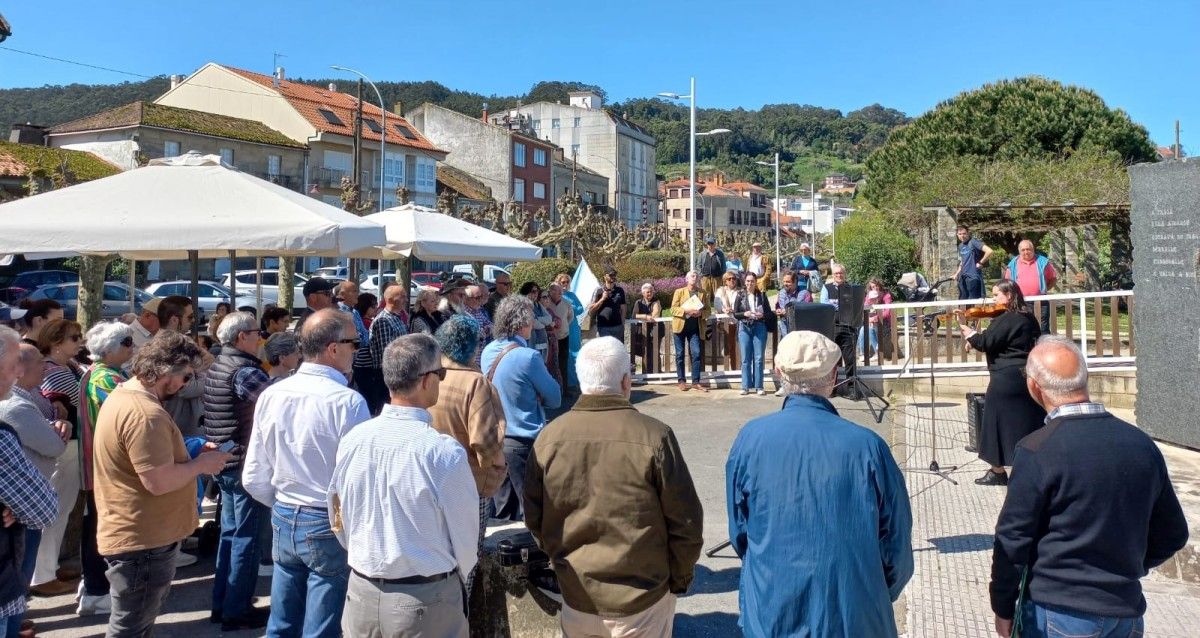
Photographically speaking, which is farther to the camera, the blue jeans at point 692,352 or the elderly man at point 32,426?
the blue jeans at point 692,352

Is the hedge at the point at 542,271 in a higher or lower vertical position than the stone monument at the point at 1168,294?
higher

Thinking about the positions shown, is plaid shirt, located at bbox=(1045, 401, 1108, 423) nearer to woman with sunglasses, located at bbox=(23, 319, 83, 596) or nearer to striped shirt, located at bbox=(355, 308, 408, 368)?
woman with sunglasses, located at bbox=(23, 319, 83, 596)

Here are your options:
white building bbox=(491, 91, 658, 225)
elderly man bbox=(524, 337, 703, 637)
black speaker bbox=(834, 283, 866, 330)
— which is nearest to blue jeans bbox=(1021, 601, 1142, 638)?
elderly man bbox=(524, 337, 703, 637)

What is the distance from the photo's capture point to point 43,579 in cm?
525

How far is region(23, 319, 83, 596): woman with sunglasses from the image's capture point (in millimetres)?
5223

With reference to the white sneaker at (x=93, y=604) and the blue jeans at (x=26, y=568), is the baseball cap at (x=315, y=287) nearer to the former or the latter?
the white sneaker at (x=93, y=604)

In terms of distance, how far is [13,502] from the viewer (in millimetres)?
3191

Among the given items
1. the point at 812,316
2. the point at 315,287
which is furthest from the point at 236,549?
→ the point at 812,316

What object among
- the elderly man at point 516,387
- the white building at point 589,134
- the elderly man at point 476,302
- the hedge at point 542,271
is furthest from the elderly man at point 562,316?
the white building at point 589,134

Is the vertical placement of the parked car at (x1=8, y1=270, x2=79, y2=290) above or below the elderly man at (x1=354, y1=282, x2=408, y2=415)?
above

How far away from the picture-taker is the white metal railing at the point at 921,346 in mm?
10906

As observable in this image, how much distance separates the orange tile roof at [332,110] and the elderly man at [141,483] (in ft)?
161

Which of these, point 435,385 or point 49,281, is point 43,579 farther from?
point 49,281

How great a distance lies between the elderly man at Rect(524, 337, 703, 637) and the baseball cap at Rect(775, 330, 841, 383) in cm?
52
